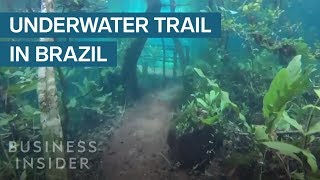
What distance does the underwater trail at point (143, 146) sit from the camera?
2648 mm

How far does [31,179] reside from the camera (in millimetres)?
2600

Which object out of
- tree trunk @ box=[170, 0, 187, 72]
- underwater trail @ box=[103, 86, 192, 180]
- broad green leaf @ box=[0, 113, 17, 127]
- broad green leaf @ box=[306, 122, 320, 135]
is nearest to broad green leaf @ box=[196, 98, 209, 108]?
underwater trail @ box=[103, 86, 192, 180]

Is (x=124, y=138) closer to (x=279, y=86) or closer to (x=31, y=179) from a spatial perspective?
(x=31, y=179)

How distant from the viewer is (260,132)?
2.44 meters

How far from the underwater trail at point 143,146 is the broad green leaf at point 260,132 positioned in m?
0.63

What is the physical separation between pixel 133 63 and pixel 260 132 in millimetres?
1050

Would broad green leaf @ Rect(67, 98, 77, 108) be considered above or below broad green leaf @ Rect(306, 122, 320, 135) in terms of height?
above

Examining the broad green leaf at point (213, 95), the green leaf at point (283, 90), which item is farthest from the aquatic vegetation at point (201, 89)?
the green leaf at point (283, 90)

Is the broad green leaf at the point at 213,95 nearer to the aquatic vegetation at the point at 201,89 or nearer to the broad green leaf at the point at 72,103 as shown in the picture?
the aquatic vegetation at the point at 201,89

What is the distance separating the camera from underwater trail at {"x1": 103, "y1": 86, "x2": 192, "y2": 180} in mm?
2648

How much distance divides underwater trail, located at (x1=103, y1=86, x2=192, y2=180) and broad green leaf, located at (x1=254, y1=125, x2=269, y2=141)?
635 mm

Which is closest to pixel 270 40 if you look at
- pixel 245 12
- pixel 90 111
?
pixel 245 12

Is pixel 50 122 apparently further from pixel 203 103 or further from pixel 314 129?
pixel 314 129

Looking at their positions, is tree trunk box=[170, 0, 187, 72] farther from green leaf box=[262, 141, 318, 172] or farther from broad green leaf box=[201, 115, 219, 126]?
green leaf box=[262, 141, 318, 172]
